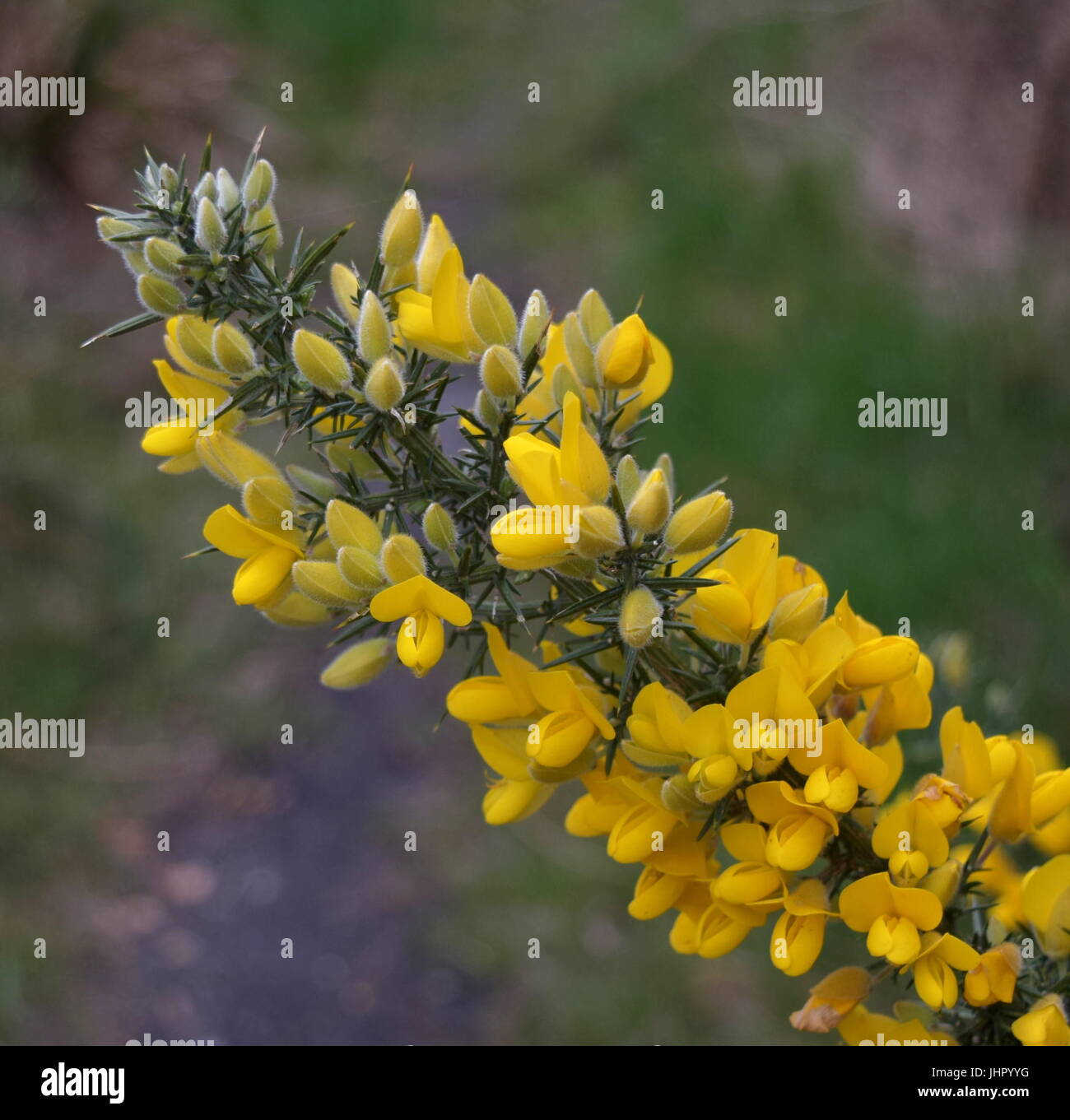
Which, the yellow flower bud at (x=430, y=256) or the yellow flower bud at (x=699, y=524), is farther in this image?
the yellow flower bud at (x=430, y=256)

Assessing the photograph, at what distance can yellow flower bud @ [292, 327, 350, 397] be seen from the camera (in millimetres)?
889

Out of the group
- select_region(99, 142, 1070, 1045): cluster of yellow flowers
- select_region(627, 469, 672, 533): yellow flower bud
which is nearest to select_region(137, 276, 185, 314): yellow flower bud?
select_region(99, 142, 1070, 1045): cluster of yellow flowers

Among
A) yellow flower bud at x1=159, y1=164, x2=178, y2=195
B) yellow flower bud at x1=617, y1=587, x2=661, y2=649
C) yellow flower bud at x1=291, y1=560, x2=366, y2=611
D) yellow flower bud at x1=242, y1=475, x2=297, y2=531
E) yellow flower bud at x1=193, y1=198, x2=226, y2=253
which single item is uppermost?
yellow flower bud at x1=159, y1=164, x2=178, y2=195

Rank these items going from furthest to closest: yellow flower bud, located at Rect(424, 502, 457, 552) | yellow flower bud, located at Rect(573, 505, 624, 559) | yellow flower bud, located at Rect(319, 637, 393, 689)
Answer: yellow flower bud, located at Rect(319, 637, 393, 689), yellow flower bud, located at Rect(424, 502, 457, 552), yellow flower bud, located at Rect(573, 505, 624, 559)

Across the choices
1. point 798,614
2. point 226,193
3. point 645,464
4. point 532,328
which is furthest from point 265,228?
point 645,464

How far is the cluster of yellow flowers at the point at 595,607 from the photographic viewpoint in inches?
33.7

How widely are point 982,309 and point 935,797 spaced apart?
240cm

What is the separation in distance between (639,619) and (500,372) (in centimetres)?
25

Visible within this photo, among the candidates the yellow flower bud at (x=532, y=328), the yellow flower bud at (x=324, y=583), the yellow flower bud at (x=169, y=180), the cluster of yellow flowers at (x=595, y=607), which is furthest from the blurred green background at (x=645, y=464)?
the yellow flower bud at (x=169, y=180)

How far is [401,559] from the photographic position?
88cm

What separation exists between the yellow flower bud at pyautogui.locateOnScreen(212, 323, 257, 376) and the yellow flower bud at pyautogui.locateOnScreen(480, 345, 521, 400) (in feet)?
0.67

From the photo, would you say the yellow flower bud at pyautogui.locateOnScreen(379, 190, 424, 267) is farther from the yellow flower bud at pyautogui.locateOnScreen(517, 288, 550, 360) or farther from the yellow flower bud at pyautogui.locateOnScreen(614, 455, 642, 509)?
the yellow flower bud at pyautogui.locateOnScreen(614, 455, 642, 509)

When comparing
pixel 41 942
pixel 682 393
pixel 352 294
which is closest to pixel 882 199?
pixel 682 393

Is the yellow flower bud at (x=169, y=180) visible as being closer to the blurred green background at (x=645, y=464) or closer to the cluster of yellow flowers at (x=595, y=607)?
the cluster of yellow flowers at (x=595, y=607)
